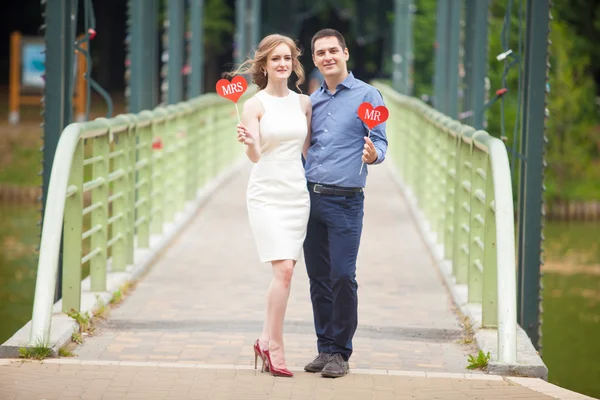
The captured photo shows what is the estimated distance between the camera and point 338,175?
23.4 feet

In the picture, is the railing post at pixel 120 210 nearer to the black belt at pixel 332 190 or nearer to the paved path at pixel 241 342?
the paved path at pixel 241 342

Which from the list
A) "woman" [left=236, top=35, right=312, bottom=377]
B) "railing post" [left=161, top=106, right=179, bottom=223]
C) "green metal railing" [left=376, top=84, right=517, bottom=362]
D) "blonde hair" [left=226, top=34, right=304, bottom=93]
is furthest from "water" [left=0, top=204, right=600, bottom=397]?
"blonde hair" [left=226, top=34, right=304, bottom=93]

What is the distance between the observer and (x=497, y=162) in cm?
779

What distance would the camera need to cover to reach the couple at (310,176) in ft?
23.2

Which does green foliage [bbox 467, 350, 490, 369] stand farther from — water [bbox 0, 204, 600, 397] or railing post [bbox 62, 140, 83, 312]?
water [bbox 0, 204, 600, 397]

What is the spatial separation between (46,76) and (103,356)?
8.24 feet

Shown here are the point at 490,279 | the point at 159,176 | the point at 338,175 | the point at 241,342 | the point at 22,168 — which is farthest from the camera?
the point at 22,168

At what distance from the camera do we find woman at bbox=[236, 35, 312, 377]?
7.05 meters

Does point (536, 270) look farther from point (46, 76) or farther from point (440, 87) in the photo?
point (440, 87)

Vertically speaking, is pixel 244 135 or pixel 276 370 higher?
pixel 244 135

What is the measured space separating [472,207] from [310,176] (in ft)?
9.18

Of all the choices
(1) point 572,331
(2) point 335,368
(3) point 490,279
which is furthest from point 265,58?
(1) point 572,331

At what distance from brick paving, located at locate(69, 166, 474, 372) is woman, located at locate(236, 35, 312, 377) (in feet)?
2.75

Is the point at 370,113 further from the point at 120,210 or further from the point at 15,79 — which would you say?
the point at 15,79
